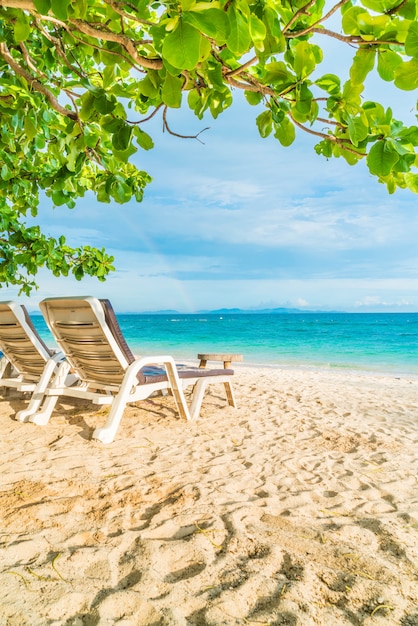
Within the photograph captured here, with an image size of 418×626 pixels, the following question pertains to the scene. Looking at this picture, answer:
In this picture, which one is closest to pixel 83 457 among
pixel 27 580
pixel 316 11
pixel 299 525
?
pixel 27 580

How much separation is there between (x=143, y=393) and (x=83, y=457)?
913mm

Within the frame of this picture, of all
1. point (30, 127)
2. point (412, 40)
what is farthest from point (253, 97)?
point (30, 127)

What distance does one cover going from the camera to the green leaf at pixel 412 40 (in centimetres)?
122

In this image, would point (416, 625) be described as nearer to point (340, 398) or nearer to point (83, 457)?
Answer: point (83, 457)

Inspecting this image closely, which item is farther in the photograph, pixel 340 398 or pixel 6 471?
pixel 340 398

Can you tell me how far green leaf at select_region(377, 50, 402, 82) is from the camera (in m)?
1.46

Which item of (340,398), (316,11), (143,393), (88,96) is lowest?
(340,398)

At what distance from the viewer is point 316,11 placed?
1.83 m

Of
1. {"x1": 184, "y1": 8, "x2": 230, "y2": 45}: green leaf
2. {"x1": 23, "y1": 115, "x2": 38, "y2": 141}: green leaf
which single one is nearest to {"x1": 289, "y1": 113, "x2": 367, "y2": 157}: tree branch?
{"x1": 184, "y1": 8, "x2": 230, "y2": 45}: green leaf

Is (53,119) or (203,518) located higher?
(53,119)

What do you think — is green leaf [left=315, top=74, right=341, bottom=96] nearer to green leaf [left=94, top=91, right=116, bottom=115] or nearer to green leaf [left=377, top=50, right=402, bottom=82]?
green leaf [left=377, top=50, right=402, bottom=82]

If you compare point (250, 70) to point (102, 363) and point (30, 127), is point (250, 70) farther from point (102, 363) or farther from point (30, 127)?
point (102, 363)

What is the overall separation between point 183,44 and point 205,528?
2188mm

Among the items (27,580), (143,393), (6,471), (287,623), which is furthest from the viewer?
(143,393)
